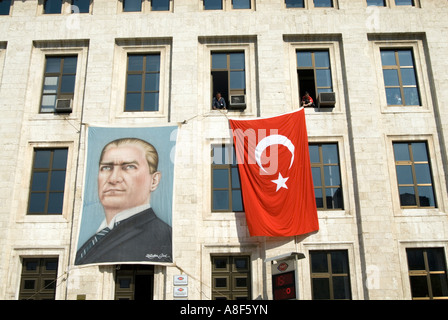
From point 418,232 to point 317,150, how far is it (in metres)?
5.00

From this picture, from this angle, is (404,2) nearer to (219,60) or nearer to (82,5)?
(219,60)

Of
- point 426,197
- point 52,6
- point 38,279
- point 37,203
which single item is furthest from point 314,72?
point 38,279

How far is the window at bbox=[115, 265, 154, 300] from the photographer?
17453 millimetres

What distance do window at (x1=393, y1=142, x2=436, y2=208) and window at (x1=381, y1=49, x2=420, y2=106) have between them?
2071 mm

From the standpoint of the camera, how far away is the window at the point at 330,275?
677 inches

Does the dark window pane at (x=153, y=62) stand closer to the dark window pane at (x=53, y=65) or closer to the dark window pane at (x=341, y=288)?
the dark window pane at (x=53, y=65)

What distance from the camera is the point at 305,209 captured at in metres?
17.6

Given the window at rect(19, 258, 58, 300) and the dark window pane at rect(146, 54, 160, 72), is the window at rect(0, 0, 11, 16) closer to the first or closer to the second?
the dark window pane at rect(146, 54, 160, 72)

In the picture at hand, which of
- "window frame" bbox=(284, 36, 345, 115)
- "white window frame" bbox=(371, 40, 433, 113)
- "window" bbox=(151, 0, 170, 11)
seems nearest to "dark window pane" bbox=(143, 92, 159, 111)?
"window" bbox=(151, 0, 170, 11)

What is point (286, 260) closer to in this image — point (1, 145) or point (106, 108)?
point (106, 108)
